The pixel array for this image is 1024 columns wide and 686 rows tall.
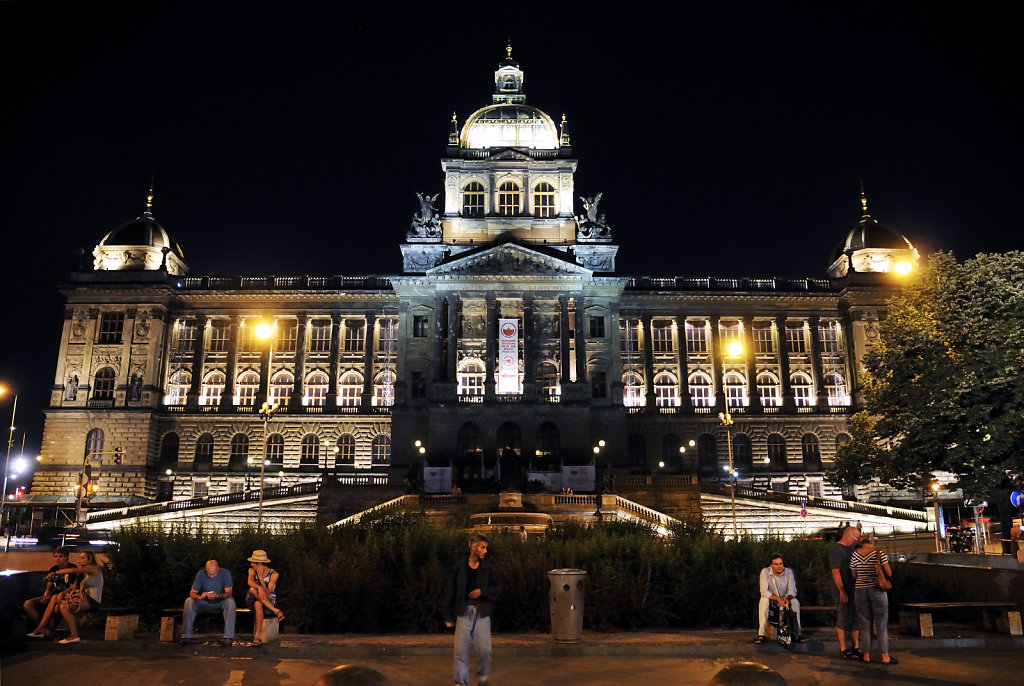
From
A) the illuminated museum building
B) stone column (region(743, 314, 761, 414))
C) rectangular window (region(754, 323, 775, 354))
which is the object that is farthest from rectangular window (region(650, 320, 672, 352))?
rectangular window (region(754, 323, 775, 354))

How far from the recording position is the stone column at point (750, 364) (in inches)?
2692

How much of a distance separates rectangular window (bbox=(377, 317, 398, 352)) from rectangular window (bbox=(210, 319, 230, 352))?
13.2 meters

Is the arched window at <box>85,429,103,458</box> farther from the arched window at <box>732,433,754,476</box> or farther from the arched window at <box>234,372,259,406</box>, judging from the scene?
the arched window at <box>732,433,754,476</box>

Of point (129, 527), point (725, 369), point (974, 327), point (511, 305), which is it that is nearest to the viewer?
point (129, 527)

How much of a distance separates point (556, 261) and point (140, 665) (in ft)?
170

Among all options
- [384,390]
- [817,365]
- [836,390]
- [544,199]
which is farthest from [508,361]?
[836,390]

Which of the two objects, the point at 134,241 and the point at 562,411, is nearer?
the point at 562,411

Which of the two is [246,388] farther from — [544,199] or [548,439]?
[544,199]

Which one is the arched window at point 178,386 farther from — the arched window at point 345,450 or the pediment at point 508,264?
the pediment at point 508,264

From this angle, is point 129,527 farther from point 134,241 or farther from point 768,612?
point 134,241

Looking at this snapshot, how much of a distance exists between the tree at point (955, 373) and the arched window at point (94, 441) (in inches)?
2277

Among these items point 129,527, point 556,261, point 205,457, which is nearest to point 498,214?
point 556,261

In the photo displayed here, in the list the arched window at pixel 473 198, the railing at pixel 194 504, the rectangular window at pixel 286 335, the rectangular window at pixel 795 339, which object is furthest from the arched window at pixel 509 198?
the railing at pixel 194 504

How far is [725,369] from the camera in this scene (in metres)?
69.4
